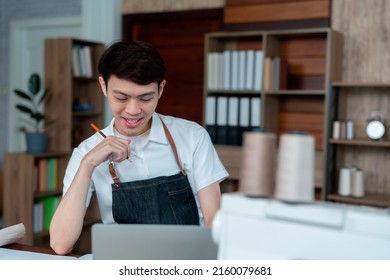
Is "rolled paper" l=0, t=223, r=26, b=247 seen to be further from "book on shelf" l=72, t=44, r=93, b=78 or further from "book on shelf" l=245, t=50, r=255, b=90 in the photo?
"book on shelf" l=72, t=44, r=93, b=78

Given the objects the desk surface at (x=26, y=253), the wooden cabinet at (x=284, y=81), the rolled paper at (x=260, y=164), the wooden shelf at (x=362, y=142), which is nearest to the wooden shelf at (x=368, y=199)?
the wooden cabinet at (x=284, y=81)

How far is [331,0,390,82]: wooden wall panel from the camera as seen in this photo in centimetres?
358

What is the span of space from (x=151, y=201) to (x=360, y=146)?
2.37 meters

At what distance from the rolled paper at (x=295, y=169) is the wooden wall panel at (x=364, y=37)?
2.76 meters

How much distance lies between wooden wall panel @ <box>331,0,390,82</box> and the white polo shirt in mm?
2149

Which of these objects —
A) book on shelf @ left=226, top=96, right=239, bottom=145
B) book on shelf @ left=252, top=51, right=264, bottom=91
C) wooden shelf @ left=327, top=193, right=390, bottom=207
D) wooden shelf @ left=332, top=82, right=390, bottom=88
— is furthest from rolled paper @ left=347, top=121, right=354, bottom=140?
book on shelf @ left=226, top=96, right=239, bottom=145

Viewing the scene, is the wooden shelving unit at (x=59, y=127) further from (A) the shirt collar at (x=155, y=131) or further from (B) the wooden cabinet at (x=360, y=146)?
(A) the shirt collar at (x=155, y=131)

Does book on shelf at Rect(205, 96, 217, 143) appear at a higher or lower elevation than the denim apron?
higher

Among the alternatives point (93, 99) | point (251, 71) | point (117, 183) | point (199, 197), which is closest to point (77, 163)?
point (117, 183)

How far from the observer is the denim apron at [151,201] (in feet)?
5.60

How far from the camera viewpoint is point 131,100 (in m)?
1.63

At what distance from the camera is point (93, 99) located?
459cm

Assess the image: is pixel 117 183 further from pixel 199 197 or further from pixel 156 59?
Answer: pixel 156 59
